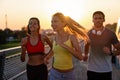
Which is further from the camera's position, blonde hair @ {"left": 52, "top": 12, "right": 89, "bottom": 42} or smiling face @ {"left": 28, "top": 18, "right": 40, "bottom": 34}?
smiling face @ {"left": 28, "top": 18, "right": 40, "bottom": 34}

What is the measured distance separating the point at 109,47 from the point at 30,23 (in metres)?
1.47

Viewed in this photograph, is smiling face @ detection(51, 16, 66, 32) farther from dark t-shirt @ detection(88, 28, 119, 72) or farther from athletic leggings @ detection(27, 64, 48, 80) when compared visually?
athletic leggings @ detection(27, 64, 48, 80)

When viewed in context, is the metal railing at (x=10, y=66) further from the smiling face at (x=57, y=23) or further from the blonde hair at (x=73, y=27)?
the smiling face at (x=57, y=23)

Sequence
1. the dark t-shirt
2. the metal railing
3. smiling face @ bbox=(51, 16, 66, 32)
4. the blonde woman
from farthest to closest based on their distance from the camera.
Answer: the metal railing, the dark t-shirt, smiling face @ bbox=(51, 16, 66, 32), the blonde woman

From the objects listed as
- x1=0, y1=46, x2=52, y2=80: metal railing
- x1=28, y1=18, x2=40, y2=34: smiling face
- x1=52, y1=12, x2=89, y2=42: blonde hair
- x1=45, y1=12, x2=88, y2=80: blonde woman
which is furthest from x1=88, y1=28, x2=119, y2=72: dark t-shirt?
x1=0, y1=46, x2=52, y2=80: metal railing

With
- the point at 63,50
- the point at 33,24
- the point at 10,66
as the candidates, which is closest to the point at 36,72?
the point at 33,24

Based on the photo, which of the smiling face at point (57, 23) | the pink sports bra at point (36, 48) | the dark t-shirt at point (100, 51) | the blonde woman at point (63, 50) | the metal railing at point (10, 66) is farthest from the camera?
the metal railing at point (10, 66)

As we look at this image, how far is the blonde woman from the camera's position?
5.98m

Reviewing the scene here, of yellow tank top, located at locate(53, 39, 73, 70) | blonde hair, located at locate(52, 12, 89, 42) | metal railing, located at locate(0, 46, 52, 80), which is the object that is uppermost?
blonde hair, located at locate(52, 12, 89, 42)

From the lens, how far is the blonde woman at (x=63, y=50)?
19.6ft

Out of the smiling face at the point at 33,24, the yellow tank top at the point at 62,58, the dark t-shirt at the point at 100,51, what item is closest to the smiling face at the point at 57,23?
the yellow tank top at the point at 62,58

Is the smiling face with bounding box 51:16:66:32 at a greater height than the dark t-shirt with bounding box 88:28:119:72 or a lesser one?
greater

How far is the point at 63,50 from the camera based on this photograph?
6008mm

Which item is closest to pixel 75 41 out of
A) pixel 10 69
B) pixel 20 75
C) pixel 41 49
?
pixel 41 49
